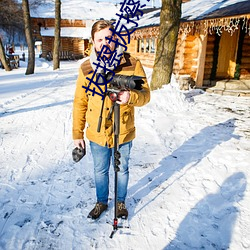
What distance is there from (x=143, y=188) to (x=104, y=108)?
151 cm

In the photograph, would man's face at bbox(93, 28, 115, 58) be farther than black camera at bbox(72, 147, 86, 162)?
No

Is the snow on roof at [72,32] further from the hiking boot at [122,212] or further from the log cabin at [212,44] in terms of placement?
the hiking boot at [122,212]

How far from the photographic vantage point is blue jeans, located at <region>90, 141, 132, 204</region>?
2.25 meters

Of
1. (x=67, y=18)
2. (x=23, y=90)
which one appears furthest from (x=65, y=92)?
(x=67, y=18)

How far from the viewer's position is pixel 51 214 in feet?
8.34

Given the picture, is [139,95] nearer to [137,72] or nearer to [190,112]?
[137,72]

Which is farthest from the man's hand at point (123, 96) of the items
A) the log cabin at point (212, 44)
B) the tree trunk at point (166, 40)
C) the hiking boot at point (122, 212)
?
the log cabin at point (212, 44)

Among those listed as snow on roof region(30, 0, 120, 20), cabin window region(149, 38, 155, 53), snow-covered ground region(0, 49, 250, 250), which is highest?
snow on roof region(30, 0, 120, 20)

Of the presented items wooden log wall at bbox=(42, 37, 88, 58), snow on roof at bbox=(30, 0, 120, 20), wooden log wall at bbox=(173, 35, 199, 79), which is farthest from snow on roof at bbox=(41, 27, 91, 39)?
wooden log wall at bbox=(173, 35, 199, 79)

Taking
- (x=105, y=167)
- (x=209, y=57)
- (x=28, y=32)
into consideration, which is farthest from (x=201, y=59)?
(x=28, y=32)

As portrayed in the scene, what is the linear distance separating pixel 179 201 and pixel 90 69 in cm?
193

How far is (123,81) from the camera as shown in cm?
168

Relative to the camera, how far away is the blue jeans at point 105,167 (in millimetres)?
2252

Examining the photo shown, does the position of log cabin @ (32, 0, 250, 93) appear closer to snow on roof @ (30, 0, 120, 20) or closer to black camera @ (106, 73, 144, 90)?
black camera @ (106, 73, 144, 90)
